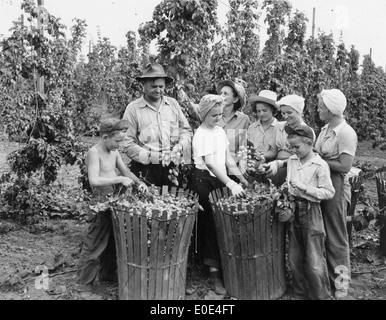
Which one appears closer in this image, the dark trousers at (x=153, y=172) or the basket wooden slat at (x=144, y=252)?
the basket wooden slat at (x=144, y=252)

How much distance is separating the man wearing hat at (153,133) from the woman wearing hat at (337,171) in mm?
1331

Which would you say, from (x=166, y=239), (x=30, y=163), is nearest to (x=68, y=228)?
(x=30, y=163)

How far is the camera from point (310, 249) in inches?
152

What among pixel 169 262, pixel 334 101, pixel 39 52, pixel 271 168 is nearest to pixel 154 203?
pixel 169 262

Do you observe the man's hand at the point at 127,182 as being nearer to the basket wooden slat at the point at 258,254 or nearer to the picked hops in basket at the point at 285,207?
the basket wooden slat at the point at 258,254

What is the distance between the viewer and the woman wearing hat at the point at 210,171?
4023 millimetres

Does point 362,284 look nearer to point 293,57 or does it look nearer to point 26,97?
point 26,97

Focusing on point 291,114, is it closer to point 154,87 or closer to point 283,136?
point 283,136

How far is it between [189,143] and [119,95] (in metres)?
11.3

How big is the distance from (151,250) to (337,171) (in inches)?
68.1

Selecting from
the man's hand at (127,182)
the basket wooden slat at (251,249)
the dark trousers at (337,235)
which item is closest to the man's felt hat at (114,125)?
the man's hand at (127,182)

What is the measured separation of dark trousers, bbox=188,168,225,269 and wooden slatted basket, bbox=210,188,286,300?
0.14m

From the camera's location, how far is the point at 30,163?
5824 mm

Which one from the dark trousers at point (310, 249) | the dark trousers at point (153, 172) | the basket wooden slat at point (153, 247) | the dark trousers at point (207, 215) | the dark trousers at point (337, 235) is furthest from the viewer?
the dark trousers at point (153, 172)
